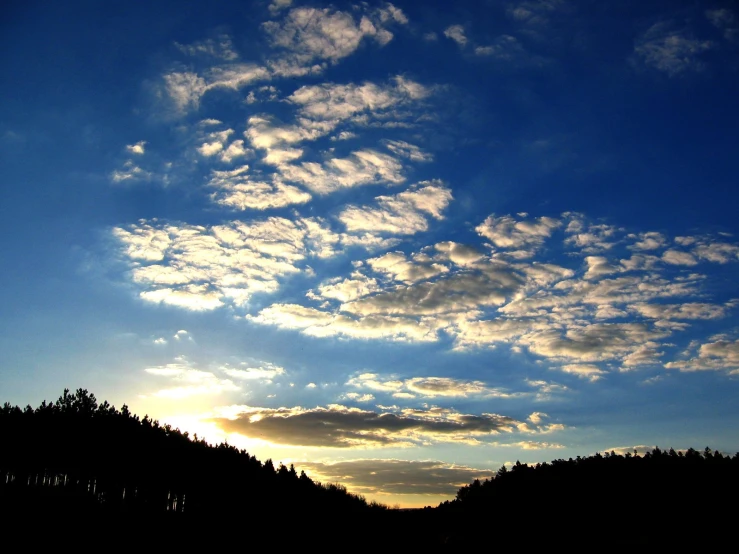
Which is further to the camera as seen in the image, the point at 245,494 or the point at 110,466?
the point at 245,494

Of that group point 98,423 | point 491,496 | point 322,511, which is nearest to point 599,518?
point 491,496

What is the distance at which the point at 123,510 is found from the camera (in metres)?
89.2

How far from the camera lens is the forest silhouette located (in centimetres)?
7806

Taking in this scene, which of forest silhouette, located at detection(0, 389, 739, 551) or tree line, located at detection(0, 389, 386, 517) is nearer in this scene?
forest silhouette, located at detection(0, 389, 739, 551)

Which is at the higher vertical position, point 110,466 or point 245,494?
point 110,466

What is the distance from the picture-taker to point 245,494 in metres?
115

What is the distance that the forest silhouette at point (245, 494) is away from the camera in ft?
256

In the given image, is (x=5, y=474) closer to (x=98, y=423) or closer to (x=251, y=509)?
(x=98, y=423)

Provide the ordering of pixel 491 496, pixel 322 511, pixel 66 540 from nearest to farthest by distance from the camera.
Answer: pixel 66 540
pixel 491 496
pixel 322 511

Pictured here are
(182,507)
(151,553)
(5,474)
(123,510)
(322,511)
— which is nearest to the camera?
(151,553)

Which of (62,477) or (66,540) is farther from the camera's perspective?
(62,477)

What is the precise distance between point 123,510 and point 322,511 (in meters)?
57.8

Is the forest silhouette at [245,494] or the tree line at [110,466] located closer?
the forest silhouette at [245,494]

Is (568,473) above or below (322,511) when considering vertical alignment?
above
